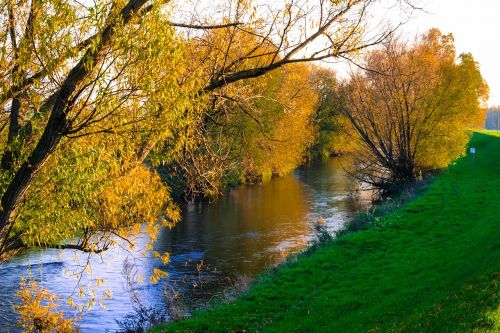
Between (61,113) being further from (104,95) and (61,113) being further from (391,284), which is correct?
(391,284)

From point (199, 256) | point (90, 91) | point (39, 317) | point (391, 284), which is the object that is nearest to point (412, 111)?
point (199, 256)

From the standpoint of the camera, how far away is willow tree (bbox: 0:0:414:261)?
27.5ft

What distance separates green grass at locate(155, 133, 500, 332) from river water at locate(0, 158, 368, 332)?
302 centimetres

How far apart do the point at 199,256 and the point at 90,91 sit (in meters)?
16.4

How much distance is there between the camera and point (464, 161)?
49562 mm

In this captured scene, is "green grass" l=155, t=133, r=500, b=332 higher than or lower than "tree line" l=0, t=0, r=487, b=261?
lower

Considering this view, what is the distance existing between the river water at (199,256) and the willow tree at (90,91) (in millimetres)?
3316

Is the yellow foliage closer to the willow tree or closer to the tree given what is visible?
the willow tree

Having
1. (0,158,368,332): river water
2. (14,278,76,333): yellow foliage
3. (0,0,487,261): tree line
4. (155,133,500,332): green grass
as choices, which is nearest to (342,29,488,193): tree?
(0,158,368,332): river water

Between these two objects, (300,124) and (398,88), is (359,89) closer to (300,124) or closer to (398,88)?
(398,88)

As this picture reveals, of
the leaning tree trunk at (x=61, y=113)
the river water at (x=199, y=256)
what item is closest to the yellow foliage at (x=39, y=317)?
the river water at (x=199, y=256)

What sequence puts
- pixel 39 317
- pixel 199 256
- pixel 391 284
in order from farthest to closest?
pixel 199 256 → pixel 391 284 → pixel 39 317

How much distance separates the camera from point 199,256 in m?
23.8

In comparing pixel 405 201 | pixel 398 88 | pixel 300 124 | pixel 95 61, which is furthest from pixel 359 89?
pixel 95 61
